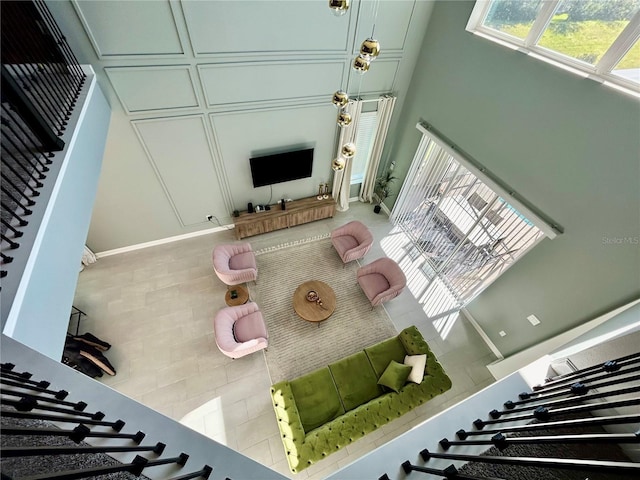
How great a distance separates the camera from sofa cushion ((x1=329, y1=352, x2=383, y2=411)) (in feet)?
11.1

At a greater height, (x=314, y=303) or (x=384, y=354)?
(x=314, y=303)

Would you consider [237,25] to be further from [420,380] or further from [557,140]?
[420,380]

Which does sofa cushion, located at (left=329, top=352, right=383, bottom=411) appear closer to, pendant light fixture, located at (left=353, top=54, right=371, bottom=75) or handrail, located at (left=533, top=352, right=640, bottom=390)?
handrail, located at (left=533, top=352, right=640, bottom=390)

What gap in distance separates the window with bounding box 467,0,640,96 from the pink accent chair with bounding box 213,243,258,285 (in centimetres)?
449

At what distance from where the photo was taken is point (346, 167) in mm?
5328

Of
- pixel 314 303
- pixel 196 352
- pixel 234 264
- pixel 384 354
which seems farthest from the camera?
pixel 234 264

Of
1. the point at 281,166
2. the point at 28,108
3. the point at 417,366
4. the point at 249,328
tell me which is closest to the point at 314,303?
the point at 249,328

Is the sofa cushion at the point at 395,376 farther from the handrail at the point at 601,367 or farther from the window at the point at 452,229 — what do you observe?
the handrail at the point at 601,367

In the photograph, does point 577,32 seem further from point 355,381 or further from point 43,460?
point 43,460

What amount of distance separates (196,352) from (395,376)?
9.20 feet

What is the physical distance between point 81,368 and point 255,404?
220 centimetres

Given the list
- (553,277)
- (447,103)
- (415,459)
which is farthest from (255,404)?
(447,103)

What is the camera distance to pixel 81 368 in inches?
131

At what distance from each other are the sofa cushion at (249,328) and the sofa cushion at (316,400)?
84cm
